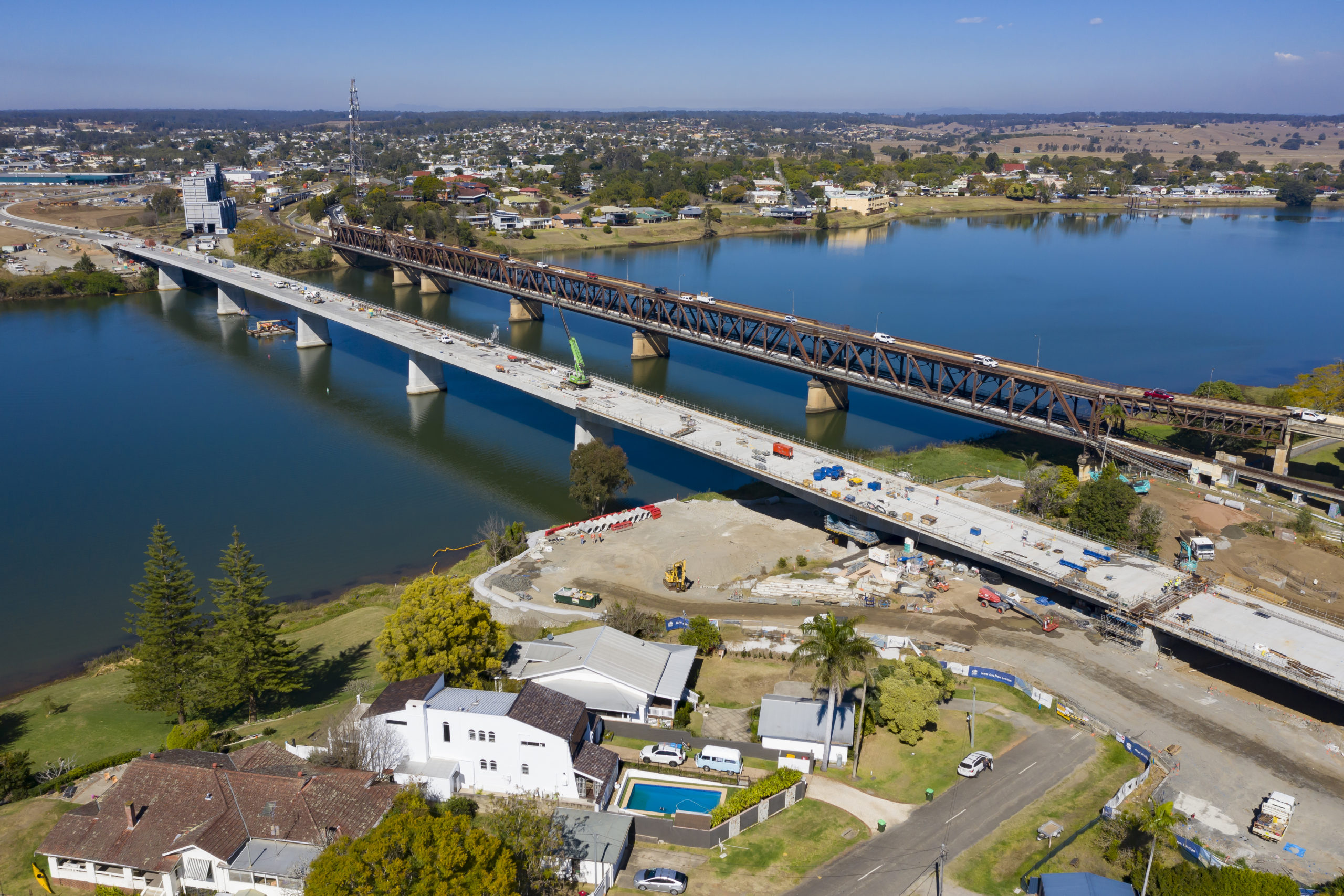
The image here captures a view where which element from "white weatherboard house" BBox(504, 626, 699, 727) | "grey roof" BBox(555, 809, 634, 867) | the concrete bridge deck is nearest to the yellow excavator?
"white weatherboard house" BBox(504, 626, 699, 727)

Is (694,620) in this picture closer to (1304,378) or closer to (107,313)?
(1304,378)

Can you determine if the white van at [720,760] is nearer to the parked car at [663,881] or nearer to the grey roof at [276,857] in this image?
the parked car at [663,881]

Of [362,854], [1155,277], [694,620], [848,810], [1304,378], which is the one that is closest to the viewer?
[362,854]

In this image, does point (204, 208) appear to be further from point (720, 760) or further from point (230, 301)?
point (720, 760)

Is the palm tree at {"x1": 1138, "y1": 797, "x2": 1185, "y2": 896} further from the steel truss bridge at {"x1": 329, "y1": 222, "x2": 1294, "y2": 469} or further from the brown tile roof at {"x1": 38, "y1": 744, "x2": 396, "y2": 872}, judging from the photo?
the steel truss bridge at {"x1": 329, "y1": 222, "x2": 1294, "y2": 469}

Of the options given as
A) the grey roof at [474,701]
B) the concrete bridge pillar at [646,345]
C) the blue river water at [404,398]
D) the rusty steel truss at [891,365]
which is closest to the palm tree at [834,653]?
the grey roof at [474,701]

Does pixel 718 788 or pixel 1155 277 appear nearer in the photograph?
pixel 718 788

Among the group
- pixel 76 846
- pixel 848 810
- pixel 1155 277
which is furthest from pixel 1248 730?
pixel 1155 277
